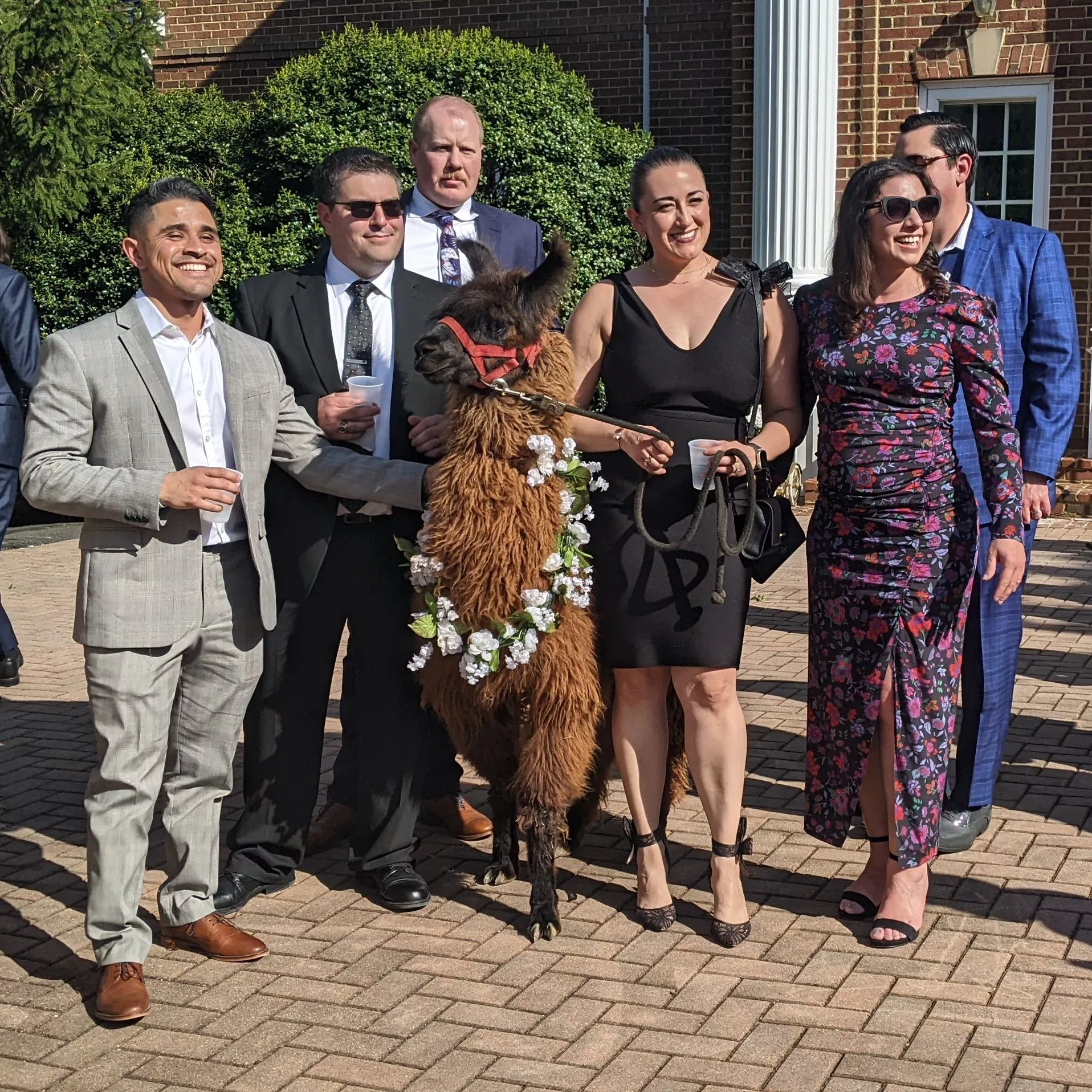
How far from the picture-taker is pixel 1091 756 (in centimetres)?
618

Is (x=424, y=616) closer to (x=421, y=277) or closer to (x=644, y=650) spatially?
(x=644, y=650)

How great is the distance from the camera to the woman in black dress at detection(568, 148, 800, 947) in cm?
443

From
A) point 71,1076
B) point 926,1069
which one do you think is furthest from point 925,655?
point 71,1076

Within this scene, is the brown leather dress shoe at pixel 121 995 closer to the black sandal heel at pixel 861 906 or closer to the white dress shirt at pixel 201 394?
the white dress shirt at pixel 201 394

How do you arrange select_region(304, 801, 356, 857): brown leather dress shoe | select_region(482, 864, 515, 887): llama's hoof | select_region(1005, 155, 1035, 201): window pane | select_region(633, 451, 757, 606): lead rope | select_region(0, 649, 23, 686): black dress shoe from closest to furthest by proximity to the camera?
select_region(633, 451, 757, 606): lead rope < select_region(482, 864, 515, 887): llama's hoof < select_region(304, 801, 356, 857): brown leather dress shoe < select_region(0, 649, 23, 686): black dress shoe < select_region(1005, 155, 1035, 201): window pane

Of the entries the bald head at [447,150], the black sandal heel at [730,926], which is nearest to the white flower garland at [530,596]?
the black sandal heel at [730,926]

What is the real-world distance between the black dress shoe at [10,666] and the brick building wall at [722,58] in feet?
25.9

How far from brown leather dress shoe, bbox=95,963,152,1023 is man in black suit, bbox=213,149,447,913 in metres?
0.66

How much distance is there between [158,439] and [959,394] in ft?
9.21

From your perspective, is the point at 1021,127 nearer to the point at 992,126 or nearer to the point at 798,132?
the point at 992,126

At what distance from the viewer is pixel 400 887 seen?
481cm

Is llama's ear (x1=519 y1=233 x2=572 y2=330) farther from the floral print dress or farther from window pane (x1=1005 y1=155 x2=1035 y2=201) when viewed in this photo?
window pane (x1=1005 y1=155 x2=1035 y2=201)

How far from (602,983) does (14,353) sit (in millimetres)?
4532

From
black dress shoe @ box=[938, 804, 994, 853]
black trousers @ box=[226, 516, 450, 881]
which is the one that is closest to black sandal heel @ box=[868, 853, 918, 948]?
black dress shoe @ box=[938, 804, 994, 853]
